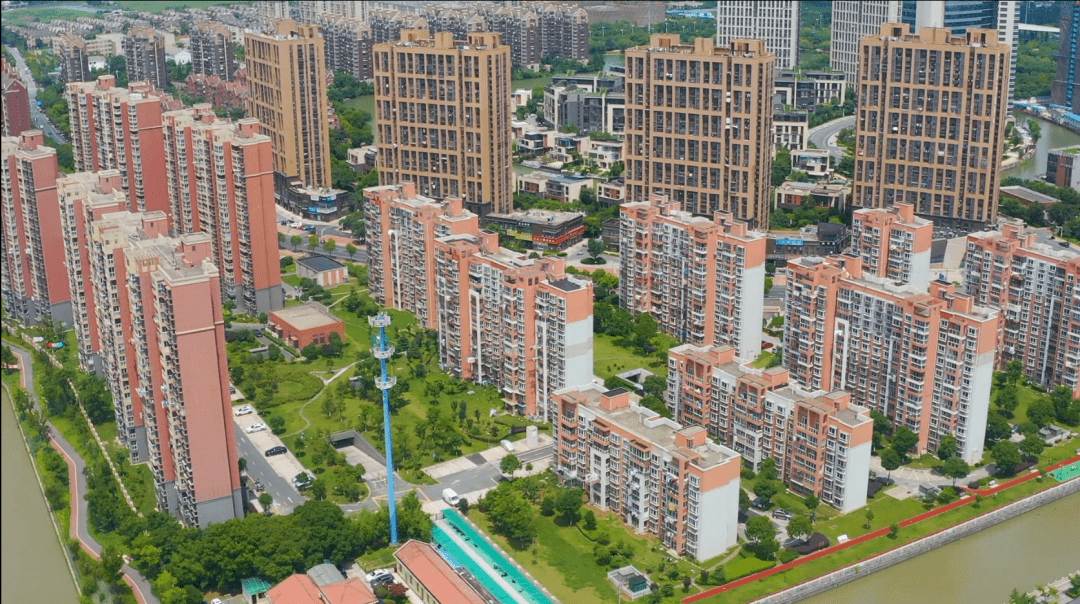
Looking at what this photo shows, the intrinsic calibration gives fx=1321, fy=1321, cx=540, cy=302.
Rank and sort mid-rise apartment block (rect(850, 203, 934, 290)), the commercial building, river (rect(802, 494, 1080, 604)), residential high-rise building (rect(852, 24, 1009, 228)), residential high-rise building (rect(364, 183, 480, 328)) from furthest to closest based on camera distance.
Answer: residential high-rise building (rect(852, 24, 1009, 228)) → residential high-rise building (rect(364, 183, 480, 328)) → the commercial building → mid-rise apartment block (rect(850, 203, 934, 290)) → river (rect(802, 494, 1080, 604))

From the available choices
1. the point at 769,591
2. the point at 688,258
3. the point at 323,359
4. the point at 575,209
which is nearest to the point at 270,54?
the point at 575,209

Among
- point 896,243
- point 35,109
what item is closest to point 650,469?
point 896,243

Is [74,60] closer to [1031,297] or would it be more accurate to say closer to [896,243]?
[896,243]

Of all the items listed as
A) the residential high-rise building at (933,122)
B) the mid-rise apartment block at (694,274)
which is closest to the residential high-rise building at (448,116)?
the mid-rise apartment block at (694,274)

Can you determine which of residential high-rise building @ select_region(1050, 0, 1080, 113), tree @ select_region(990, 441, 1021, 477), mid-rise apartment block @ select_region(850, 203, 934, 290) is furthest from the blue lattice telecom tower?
residential high-rise building @ select_region(1050, 0, 1080, 113)

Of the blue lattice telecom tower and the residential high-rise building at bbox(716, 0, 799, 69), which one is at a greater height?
the residential high-rise building at bbox(716, 0, 799, 69)

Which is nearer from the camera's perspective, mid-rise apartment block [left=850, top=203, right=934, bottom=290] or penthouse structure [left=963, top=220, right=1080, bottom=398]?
penthouse structure [left=963, top=220, right=1080, bottom=398]

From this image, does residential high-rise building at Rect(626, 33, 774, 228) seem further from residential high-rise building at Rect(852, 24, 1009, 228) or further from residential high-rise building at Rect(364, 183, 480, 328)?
residential high-rise building at Rect(364, 183, 480, 328)
